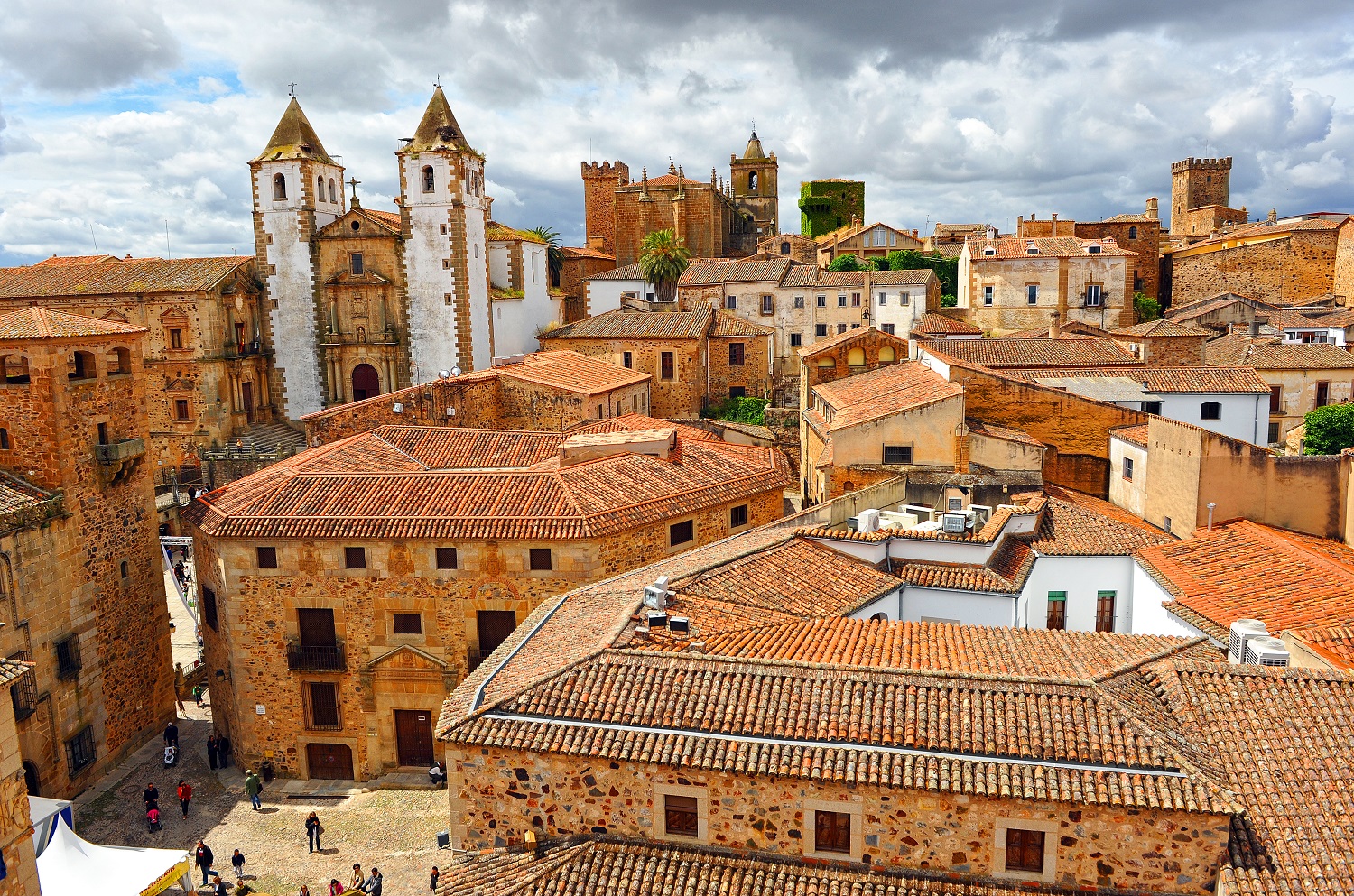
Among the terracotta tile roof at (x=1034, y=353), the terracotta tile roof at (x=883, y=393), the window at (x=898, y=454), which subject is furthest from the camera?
the terracotta tile roof at (x=1034, y=353)

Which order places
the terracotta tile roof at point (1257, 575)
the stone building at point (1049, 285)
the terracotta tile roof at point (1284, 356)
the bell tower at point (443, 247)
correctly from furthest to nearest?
1. the stone building at point (1049, 285)
2. the bell tower at point (443, 247)
3. the terracotta tile roof at point (1284, 356)
4. the terracotta tile roof at point (1257, 575)

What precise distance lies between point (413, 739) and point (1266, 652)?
58.9 feet

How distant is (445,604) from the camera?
22.5 metres

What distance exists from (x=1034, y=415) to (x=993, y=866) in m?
19.2

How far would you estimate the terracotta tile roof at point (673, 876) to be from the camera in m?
11.4

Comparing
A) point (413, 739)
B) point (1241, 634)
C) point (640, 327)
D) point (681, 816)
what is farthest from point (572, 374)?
point (681, 816)

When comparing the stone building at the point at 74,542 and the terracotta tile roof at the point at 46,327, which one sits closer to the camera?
the stone building at the point at 74,542

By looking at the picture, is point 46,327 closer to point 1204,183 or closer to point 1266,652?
point 1266,652

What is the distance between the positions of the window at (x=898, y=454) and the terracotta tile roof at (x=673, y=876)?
52.1ft

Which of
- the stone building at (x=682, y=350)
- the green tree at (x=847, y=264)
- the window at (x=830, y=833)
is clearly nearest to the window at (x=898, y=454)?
the window at (x=830, y=833)

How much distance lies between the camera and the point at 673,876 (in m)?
11.8

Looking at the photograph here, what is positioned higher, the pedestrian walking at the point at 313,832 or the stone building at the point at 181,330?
the stone building at the point at 181,330

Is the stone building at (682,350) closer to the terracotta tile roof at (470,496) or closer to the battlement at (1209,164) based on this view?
the terracotta tile roof at (470,496)

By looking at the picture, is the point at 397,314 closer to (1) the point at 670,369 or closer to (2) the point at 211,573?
(1) the point at 670,369
